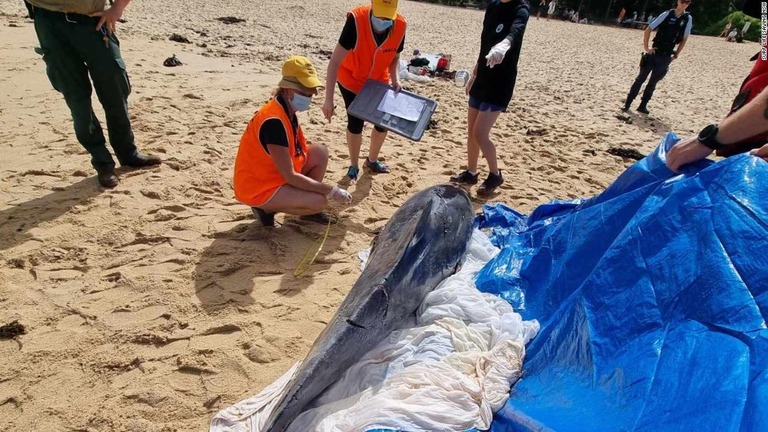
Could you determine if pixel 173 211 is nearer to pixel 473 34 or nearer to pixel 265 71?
pixel 265 71

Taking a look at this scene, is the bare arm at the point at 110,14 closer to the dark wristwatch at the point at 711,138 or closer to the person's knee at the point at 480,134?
the person's knee at the point at 480,134

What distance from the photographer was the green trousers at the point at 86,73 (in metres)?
4.02

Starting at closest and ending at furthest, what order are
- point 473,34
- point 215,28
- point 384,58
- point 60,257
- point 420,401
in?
point 420,401
point 60,257
point 384,58
point 215,28
point 473,34

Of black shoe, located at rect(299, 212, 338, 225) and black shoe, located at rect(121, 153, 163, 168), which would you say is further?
black shoe, located at rect(121, 153, 163, 168)

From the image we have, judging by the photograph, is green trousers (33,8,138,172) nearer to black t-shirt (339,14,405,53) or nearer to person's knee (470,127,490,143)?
black t-shirt (339,14,405,53)

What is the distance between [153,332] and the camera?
9.42ft

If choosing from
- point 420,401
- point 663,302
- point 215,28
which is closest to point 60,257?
point 420,401

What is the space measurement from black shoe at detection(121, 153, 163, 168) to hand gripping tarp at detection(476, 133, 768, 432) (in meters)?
3.57

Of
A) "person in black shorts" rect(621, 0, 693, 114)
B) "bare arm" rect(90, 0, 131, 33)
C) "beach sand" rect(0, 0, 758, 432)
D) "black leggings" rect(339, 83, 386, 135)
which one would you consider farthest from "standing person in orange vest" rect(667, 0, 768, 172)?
"person in black shorts" rect(621, 0, 693, 114)

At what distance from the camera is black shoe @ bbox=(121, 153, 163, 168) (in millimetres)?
4762

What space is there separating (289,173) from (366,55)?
5.08 ft

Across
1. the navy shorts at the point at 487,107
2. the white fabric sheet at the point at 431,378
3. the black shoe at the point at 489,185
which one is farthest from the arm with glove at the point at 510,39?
the white fabric sheet at the point at 431,378

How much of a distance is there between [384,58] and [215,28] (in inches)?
393

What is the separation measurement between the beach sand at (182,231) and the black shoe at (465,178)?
0.50 feet
